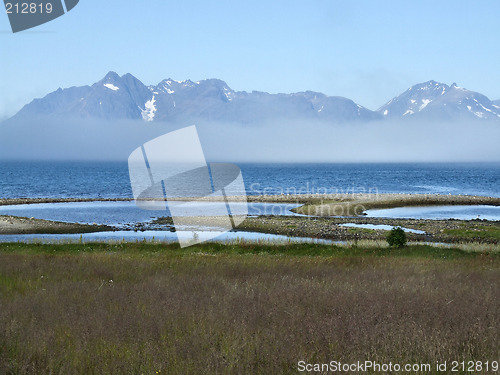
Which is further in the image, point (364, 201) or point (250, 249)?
point (364, 201)

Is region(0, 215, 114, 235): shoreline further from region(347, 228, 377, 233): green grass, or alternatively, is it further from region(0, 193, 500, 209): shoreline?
region(0, 193, 500, 209): shoreline

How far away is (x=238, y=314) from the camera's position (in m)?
9.12

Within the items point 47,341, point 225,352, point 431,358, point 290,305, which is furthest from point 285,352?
point 47,341

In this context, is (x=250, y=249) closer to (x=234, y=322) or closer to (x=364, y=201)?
(x=234, y=322)

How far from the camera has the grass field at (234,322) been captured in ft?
22.1

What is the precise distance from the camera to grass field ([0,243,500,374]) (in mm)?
6742

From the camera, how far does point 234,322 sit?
8578 millimetres

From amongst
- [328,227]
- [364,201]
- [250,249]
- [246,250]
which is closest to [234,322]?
[246,250]

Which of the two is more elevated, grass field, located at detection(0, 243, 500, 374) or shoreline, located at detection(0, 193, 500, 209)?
grass field, located at detection(0, 243, 500, 374)

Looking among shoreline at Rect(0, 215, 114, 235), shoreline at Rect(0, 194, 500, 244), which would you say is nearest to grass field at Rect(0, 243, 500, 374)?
shoreline at Rect(0, 194, 500, 244)

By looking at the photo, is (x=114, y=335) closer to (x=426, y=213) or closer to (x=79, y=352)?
(x=79, y=352)

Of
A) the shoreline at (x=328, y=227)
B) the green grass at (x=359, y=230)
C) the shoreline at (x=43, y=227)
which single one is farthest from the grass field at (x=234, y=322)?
the shoreline at (x=43, y=227)

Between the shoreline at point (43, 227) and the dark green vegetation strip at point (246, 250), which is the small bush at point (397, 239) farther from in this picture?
the shoreline at point (43, 227)

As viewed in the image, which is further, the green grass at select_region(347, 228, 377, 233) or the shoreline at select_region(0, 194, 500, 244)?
the green grass at select_region(347, 228, 377, 233)
